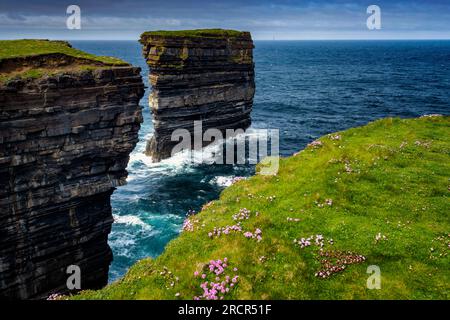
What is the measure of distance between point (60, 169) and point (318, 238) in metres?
18.9

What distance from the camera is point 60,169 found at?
27.3 metres

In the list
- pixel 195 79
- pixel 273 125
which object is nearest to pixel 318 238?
pixel 195 79

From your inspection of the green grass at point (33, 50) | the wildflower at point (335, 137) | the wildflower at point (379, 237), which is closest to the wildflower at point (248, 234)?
the wildflower at point (379, 237)

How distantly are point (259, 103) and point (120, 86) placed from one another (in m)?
74.9

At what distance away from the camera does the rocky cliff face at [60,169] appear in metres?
24.9

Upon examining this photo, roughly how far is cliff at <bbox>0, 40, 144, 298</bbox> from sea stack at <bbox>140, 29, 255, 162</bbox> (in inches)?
1001

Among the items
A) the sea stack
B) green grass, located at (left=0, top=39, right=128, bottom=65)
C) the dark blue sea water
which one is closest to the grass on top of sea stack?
green grass, located at (left=0, top=39, right=128, bottom=65)

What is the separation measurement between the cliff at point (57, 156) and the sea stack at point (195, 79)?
25418mm

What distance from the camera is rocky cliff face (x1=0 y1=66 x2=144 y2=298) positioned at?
81.7 feet

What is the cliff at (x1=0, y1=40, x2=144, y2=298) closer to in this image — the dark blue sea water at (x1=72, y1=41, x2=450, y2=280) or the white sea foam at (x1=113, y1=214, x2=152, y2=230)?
the dark blue sea water at (x1=72, y1=41, x2=450, y2=280)

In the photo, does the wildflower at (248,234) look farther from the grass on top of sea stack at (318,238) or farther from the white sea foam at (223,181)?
the white sea foam at (223,181)

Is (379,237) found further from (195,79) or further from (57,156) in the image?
(195,79)
